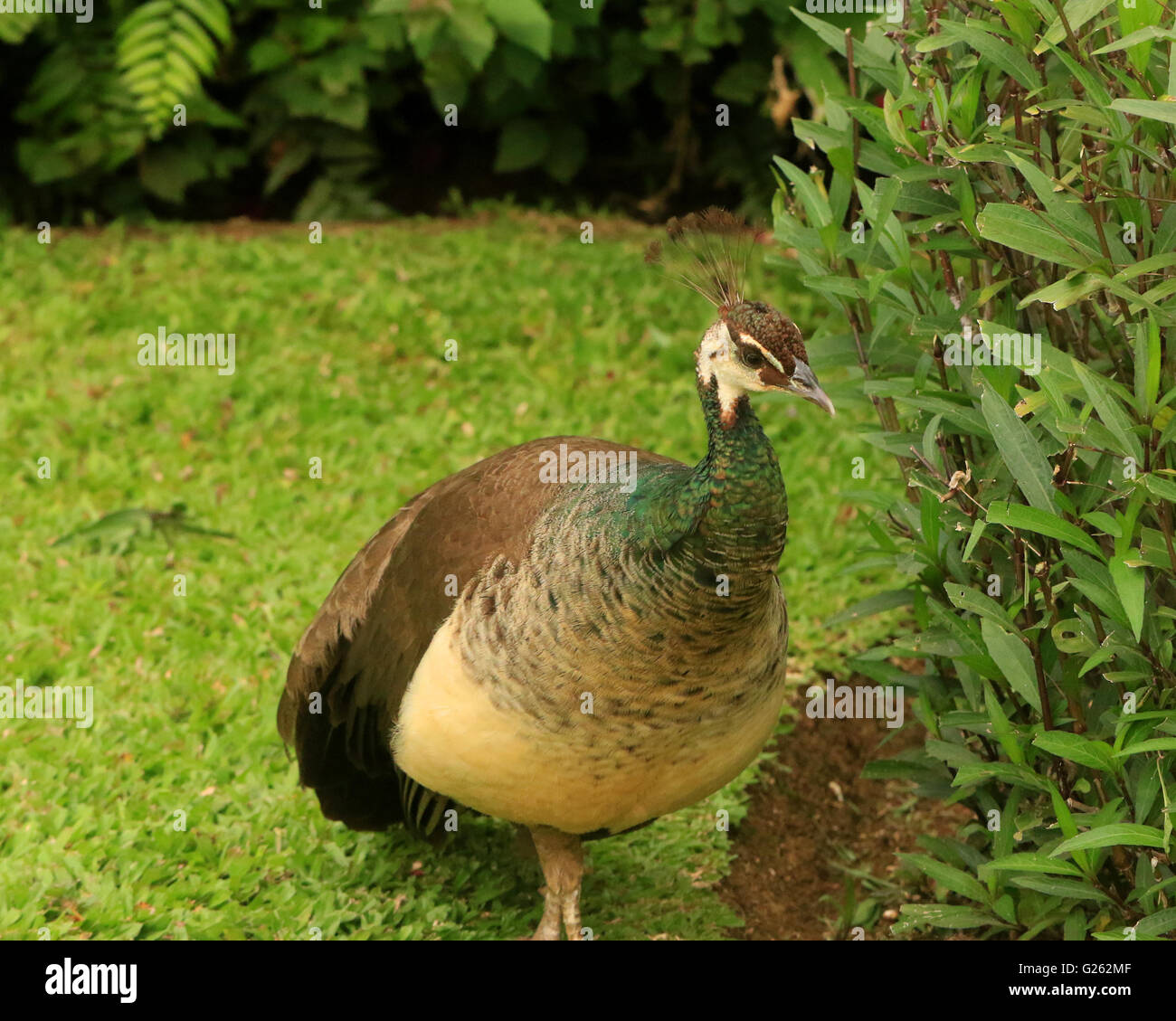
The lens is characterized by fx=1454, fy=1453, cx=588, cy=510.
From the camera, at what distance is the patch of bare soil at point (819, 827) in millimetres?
4125

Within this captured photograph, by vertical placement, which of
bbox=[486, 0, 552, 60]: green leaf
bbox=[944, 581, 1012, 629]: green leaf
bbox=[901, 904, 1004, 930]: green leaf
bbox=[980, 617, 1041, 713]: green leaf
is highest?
bbox=[486, 0, 552, 60]: green leaf

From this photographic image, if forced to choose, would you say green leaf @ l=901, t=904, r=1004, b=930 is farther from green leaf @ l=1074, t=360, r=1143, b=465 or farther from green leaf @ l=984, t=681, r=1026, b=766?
green leaf @ l=1074, t=360, r=1143, b=465

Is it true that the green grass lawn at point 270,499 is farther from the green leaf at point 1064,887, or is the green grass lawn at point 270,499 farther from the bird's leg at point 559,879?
the green leaf at point 1064,887

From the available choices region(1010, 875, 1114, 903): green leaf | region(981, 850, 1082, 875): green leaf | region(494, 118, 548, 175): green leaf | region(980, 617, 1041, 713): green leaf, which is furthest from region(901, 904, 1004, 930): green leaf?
region(494, 118, 548, 175): green leaf

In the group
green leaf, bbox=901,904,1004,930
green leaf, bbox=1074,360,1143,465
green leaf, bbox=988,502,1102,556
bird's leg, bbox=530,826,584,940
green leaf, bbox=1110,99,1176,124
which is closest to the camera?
green leaf, bbox=1110,99,1176,124

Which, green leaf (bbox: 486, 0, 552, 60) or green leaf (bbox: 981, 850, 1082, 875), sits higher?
green leaf (bbox: 486, 0, 552, 60)

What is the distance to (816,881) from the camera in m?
4.29

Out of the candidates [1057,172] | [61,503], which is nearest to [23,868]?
[61,503]

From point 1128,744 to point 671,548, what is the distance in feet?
3.17

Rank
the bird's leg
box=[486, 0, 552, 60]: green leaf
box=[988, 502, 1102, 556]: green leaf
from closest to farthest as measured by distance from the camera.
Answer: box=[988, 502, 1102, 556]: green leaf < the bird's leg < box=[486, 0, 552, 60]: green leaf

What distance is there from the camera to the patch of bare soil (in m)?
4.12

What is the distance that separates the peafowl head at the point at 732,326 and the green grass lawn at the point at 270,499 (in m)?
0.50

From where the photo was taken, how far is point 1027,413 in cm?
278

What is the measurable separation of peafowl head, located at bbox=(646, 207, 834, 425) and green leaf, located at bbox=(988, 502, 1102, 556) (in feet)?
1.25
